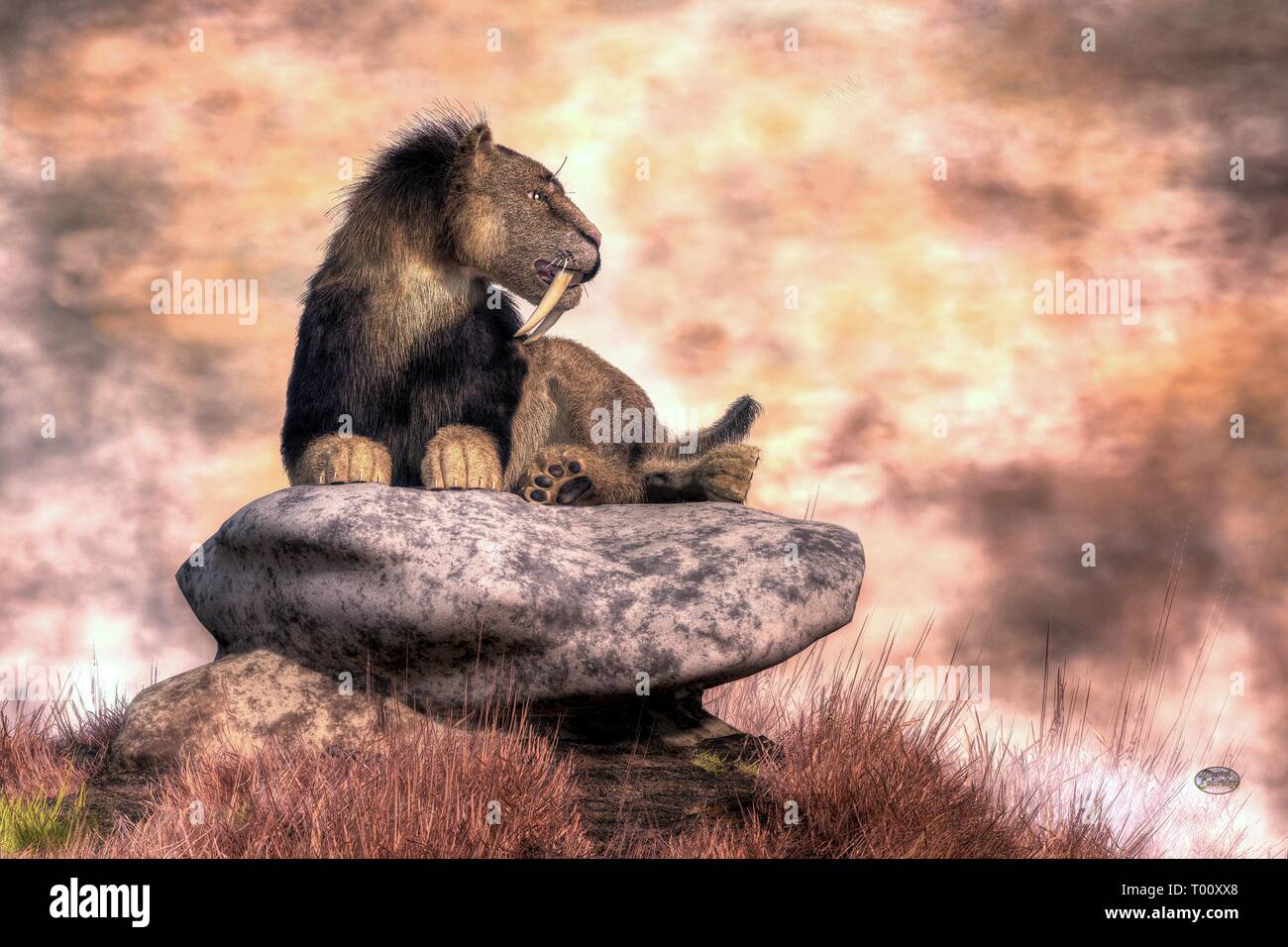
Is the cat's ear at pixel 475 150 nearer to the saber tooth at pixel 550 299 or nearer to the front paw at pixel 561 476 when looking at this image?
the saber tooth at pixel 550 299

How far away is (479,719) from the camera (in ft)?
14.6

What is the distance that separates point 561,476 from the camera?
514 centimetres

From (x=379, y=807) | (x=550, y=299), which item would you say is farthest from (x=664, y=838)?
(x=550, y=299)

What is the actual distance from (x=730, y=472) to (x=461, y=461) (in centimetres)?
112

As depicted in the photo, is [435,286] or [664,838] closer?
[664,838]

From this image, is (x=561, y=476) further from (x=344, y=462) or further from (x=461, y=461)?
(x=344, y=462)

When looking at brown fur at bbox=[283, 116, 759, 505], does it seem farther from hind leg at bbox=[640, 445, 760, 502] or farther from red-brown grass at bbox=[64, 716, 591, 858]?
red-brown grass at bbox=[64, 716, 591, 858]

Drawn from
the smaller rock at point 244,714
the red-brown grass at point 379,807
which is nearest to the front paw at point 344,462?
the smaller rock at point 244,714

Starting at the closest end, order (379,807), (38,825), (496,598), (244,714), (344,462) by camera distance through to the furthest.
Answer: (379,807) < (38,825) < (496,598) < (244,714) < (344,462)

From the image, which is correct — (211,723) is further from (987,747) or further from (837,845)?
(987,747)

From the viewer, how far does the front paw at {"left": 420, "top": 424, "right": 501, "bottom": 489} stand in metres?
4.76

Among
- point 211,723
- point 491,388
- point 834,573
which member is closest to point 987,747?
point 834,573

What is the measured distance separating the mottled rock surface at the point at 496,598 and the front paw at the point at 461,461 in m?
0.13
